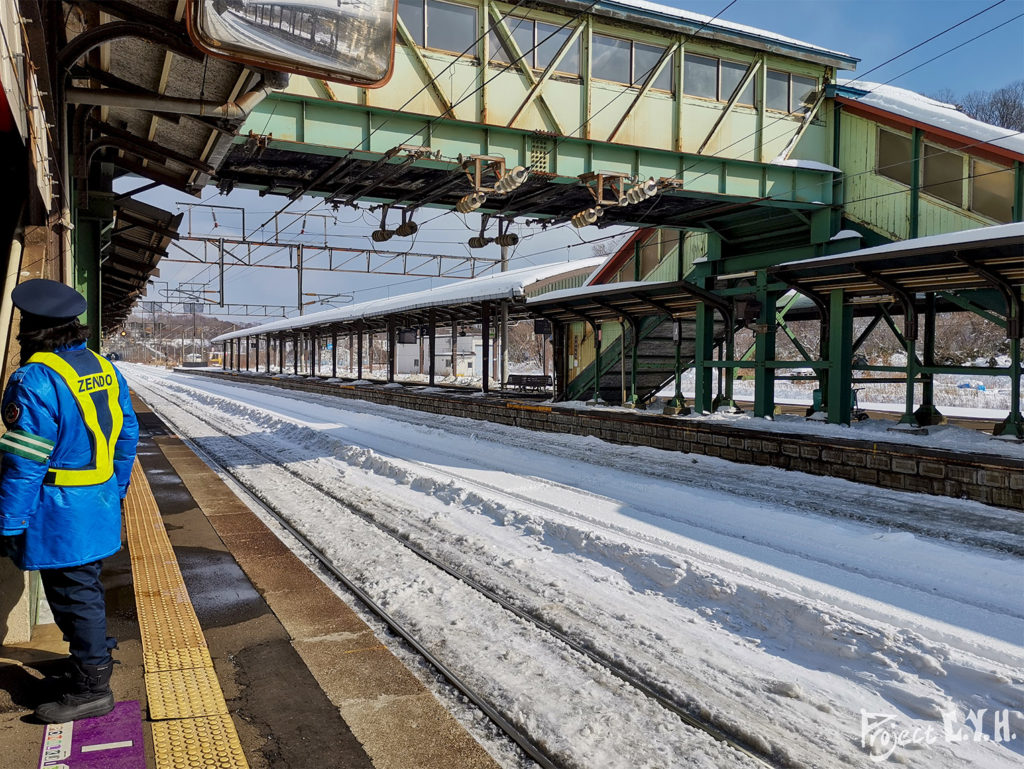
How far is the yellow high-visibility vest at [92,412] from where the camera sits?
10.6 ft

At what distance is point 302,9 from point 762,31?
1680cm

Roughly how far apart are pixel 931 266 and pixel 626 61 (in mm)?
9023

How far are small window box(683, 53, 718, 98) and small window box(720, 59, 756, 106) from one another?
12.2 inches

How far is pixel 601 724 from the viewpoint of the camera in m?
3.58

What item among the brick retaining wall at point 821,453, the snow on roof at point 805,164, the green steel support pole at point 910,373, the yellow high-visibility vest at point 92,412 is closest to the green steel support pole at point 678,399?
the brick retaining wall at point 821,453

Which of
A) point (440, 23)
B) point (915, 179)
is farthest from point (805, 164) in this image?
point (440, 23)

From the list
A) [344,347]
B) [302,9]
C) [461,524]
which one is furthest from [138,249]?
[344,347]

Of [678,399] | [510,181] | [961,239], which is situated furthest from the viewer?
[678,399]

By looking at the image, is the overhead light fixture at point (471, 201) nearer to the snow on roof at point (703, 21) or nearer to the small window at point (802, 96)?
the snow on roof at point (703, 21)

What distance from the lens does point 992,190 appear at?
15195 mm

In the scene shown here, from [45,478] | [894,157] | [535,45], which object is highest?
[535,45]

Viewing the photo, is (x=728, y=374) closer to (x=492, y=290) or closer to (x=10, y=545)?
(x=492, y=290)

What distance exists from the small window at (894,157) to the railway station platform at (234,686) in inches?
679

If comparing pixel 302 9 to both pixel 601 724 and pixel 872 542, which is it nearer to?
pixel 601 724
